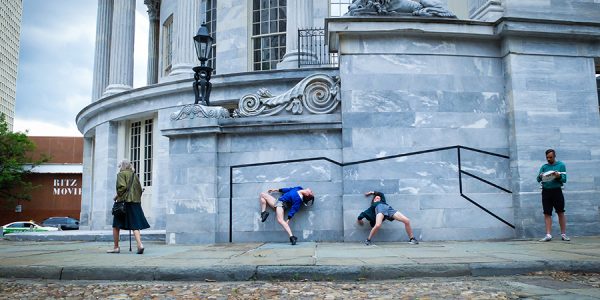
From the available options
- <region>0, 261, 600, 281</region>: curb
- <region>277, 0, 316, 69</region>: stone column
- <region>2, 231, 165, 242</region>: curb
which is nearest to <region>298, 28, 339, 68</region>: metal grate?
<region>277, 0, 316, 69</region>: stone column

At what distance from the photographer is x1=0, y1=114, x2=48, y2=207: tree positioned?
122ft

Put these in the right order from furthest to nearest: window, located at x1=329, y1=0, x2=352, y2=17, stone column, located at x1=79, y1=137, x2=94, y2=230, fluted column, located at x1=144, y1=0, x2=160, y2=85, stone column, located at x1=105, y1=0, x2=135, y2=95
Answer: fluted column, located at x1=144, y1=0, x2=160, y2=85 < stone column, located at x1=79, y1=137, x2=94, y2=230 < stone column, located at x1=105, y1=0, x2=135, y2=95 < window, located at x1=329, y1=0, x2=352, y2=17

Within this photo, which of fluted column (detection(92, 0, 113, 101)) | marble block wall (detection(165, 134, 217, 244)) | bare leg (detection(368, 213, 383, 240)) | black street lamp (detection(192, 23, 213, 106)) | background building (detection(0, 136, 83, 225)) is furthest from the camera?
background building (detection(0, 136, 83, 225))

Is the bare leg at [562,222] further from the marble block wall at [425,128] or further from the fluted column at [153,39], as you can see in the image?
the fluted column at [153,39]

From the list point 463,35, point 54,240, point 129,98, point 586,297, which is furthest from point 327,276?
point 129,98

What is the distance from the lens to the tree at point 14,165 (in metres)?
37.1

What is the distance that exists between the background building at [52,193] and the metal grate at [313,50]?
1132 inches

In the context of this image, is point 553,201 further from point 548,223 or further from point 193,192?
point 193,192

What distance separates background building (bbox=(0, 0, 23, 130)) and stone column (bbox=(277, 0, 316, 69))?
9106 cm

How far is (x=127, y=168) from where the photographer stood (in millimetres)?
9734

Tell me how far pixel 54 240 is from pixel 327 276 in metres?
11.2

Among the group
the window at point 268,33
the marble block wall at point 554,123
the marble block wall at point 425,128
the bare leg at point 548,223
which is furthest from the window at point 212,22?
the bare leg at point 548,223

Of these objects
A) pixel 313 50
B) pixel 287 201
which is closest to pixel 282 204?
pixel 287 201

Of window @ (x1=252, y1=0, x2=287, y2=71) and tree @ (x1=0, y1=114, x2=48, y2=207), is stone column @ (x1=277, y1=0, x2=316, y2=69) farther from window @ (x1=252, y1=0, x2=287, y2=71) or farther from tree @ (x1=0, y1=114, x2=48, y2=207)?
tree @ (x1=0, y1=114, x2=48, y2=207)
